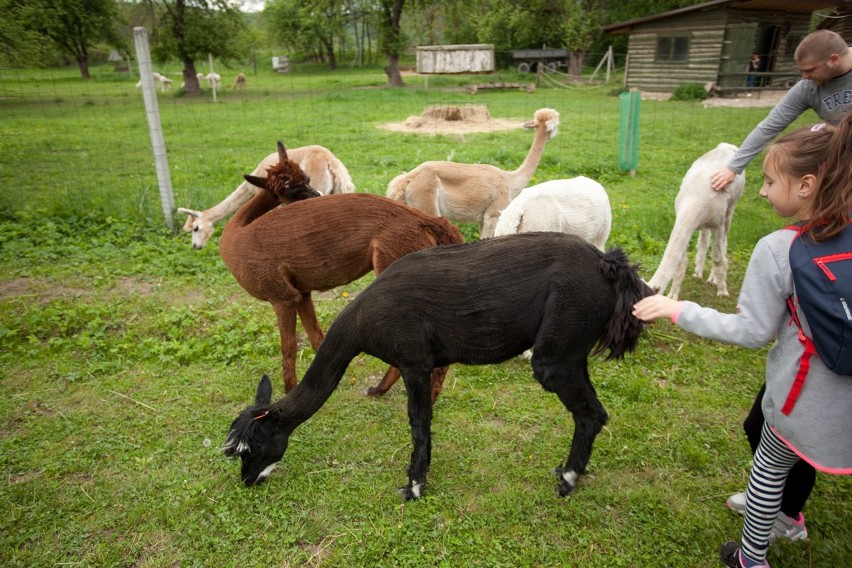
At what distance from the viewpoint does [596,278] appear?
271 cm

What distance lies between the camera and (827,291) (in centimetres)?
183

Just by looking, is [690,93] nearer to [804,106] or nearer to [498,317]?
[804,106]

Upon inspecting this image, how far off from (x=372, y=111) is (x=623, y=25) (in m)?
14.6

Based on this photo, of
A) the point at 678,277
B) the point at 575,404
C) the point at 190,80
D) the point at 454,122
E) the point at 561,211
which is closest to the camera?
the point at 575,404

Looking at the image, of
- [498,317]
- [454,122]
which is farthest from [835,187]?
[454,122]

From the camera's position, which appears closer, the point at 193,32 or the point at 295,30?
the point at 193,32

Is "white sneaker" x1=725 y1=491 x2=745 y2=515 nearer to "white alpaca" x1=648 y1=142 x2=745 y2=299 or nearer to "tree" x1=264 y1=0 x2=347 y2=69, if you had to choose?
"white alpaca" x1=648 y1=142 x2=745 y2=299

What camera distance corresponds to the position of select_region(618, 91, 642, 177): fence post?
1016 centimetres

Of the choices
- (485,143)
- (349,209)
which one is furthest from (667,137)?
(349,209)

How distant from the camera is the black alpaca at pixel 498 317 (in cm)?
271

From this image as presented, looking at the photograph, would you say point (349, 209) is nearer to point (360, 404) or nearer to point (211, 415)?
point (360, 404)

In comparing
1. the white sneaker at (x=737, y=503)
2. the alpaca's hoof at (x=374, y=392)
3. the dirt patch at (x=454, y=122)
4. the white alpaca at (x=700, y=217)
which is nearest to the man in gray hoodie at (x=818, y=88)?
the white alpaca at (x=700, y=217)

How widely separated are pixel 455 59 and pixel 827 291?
2644 centimetres

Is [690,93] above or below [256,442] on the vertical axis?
above
